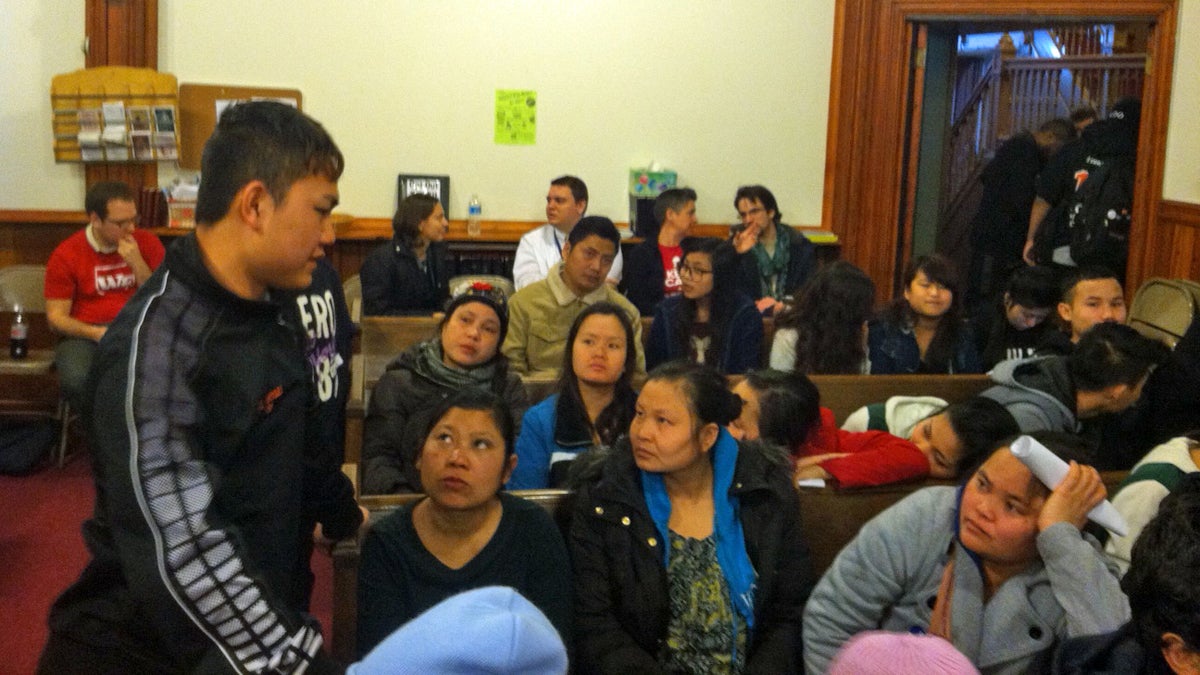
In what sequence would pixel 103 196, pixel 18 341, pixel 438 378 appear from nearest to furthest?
pixel 438 378
pixel 103 196
pixel 18 341

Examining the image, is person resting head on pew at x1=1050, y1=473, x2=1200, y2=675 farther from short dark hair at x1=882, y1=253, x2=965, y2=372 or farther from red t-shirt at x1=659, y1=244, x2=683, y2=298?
red t-shirt at x1=659, y1=244, x2=683, y2=298

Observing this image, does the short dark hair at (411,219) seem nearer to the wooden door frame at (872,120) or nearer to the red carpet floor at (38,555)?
the red carpet floor at (38,555)

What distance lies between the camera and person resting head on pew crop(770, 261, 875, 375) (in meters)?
4.30

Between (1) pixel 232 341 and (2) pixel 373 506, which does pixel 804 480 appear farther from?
(1) pixel 232 341

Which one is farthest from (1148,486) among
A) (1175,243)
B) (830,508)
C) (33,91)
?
(33,91)

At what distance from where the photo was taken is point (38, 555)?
4152 millimetres

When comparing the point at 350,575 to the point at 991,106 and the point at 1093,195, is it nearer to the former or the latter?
the point at 1093,195

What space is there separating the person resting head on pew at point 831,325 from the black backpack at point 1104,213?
2379mm

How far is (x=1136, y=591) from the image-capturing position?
61.9 inches

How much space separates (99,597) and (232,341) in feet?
1.25

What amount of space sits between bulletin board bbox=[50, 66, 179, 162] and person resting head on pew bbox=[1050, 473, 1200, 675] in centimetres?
576

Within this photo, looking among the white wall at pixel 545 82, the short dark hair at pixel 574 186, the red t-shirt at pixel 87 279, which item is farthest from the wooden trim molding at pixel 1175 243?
the red t-shirt at pixel 87 279

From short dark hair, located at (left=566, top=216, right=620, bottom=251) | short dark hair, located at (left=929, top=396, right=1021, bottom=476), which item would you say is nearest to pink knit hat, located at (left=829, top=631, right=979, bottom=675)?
short dark hair, located at (left=929, top=396, right=1021, bottom=476)

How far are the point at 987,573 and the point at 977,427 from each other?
1.99 feet
